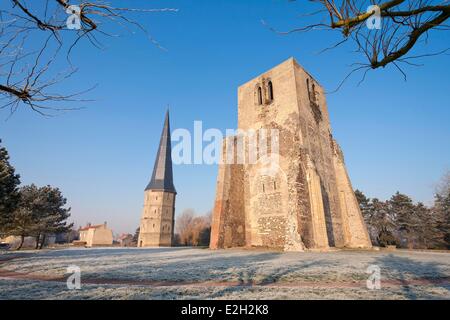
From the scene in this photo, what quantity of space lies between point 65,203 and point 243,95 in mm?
26259

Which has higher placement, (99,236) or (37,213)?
(37,213)

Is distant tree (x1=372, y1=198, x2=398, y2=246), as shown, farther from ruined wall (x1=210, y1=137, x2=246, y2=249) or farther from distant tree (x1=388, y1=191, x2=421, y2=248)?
ruined wall (x1=210, y1=137, x2=246, y2=249)

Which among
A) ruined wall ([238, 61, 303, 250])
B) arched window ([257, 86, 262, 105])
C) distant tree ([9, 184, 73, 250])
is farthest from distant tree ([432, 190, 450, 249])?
distant tree ([9, 184, 73, 250])

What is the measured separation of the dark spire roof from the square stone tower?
32.6 meters

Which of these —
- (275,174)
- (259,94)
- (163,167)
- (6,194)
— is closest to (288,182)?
(275,174)

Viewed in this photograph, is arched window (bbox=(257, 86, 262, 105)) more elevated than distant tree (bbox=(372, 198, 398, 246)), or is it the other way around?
arched window (bbox=(257, 86, 262, 105))

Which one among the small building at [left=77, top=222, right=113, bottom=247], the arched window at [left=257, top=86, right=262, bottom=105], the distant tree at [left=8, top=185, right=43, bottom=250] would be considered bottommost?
the small building at [left=77, top=222, right=113, bottom=247]

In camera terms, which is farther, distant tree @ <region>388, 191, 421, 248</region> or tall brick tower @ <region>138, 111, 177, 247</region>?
tall brick tower @ <region>138, 111, 177, 247</region>

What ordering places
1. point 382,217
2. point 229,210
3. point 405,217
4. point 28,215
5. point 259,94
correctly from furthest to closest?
point 382,217
point 405,217
point 28,215
point 259,94
point 229,210

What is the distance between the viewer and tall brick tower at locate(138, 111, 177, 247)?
47.1m

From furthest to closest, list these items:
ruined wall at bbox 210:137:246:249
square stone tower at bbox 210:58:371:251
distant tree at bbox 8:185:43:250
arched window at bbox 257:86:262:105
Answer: distant tree at bbox 8:185:43:250 → arched window at bbox 257:86:262:105 → ruined wall at bbox 210:137:246:249 → square stone tower at bbox 210:58:371:251

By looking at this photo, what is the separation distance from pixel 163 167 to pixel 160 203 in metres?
7.67

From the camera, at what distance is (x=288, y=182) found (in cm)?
1516

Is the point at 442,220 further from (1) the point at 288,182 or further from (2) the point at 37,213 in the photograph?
(2) the point at 37,213
